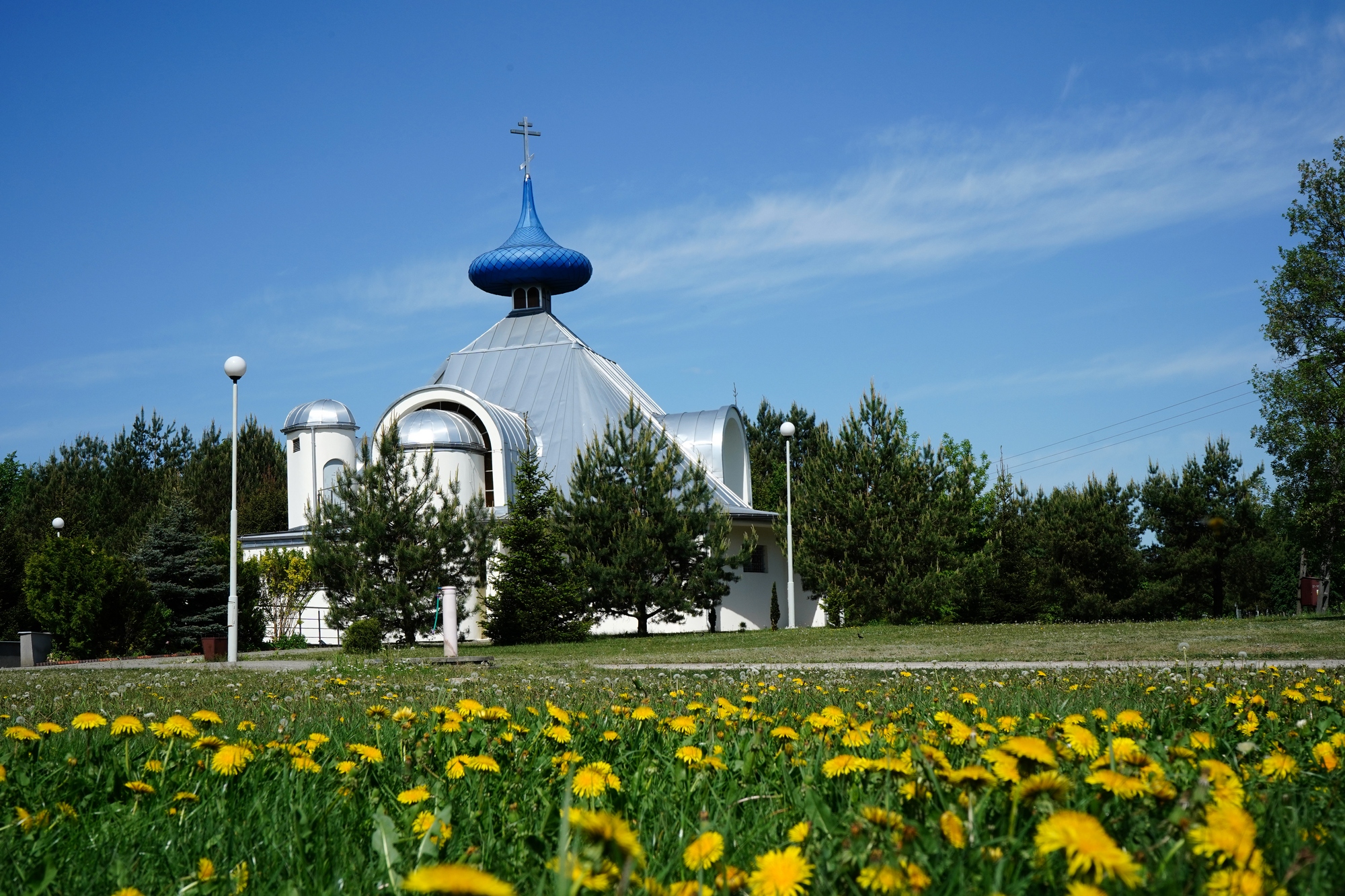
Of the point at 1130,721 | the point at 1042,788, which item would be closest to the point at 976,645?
the point at 1130,721

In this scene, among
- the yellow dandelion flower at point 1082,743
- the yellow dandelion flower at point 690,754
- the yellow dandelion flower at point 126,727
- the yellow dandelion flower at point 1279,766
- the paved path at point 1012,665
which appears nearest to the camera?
the yellow dandelion flower at point 1279,766

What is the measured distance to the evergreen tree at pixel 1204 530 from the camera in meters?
40.3

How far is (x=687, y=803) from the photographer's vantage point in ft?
8.77

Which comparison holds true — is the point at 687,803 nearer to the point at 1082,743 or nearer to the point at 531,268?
the point at 1082,743

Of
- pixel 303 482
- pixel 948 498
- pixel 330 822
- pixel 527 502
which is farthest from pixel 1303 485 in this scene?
pixel 330 822

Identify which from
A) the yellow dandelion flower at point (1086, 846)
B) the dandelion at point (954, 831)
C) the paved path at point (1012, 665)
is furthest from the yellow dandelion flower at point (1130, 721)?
the paved path at point (1012, 665)

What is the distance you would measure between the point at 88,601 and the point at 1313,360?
26.8 meters

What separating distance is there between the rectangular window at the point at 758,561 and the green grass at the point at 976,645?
919 cm

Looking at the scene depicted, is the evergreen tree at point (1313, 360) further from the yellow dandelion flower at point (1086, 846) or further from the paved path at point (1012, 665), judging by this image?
the yellow dandelion flower at point (1086, 846)

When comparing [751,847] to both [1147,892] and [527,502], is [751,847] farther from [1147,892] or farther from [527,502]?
[527,502]

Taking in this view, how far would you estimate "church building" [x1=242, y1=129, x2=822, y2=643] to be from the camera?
30.3 metres

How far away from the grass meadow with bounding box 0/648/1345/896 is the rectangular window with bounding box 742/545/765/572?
28.8 m

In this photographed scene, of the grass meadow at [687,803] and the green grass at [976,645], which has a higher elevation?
the grass meadow at [687,803]

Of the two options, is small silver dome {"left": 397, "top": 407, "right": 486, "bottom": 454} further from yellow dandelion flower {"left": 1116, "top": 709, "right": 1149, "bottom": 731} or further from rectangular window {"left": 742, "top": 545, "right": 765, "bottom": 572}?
yellow dandelion flower {"left": 1116, "top": 709, "right": 1149, "bottom": 731}
